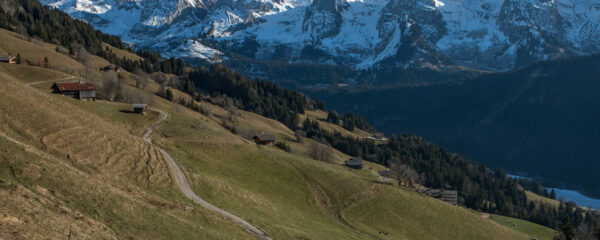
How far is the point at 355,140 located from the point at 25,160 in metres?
164

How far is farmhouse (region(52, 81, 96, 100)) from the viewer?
314 feet

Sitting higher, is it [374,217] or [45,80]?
[45,80]

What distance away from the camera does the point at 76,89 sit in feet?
319

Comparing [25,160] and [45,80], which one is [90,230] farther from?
[45,80]

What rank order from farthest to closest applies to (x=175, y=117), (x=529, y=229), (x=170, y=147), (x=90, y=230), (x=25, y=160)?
(x=529, y=229) → (x=175, y=117) → (x=170, y=147) → (x=25, y=160) → (x=90, y=230)

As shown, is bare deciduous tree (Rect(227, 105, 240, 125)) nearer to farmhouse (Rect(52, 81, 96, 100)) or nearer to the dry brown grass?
the dry brown grass

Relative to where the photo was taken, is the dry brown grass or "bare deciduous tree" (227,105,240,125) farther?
"bare deciduous tree" (227,105,240,125)

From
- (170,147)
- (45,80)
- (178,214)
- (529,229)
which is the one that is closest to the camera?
(178,214)

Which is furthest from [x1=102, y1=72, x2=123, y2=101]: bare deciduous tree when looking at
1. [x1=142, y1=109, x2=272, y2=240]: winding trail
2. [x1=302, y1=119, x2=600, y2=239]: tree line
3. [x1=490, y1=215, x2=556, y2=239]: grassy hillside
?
[x1=490, y1=215, x2=556, y2=239]: grassy hillside

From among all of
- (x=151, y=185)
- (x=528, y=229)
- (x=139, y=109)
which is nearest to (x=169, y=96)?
(x=139, y=109)

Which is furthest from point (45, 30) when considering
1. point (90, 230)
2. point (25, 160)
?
point (90, 230)

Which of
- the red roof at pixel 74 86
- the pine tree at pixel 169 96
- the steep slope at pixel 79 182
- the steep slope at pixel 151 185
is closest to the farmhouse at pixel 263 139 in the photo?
the steep slope at pixel 151 185

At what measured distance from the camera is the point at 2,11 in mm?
184500

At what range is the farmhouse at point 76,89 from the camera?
95812 millimetres
